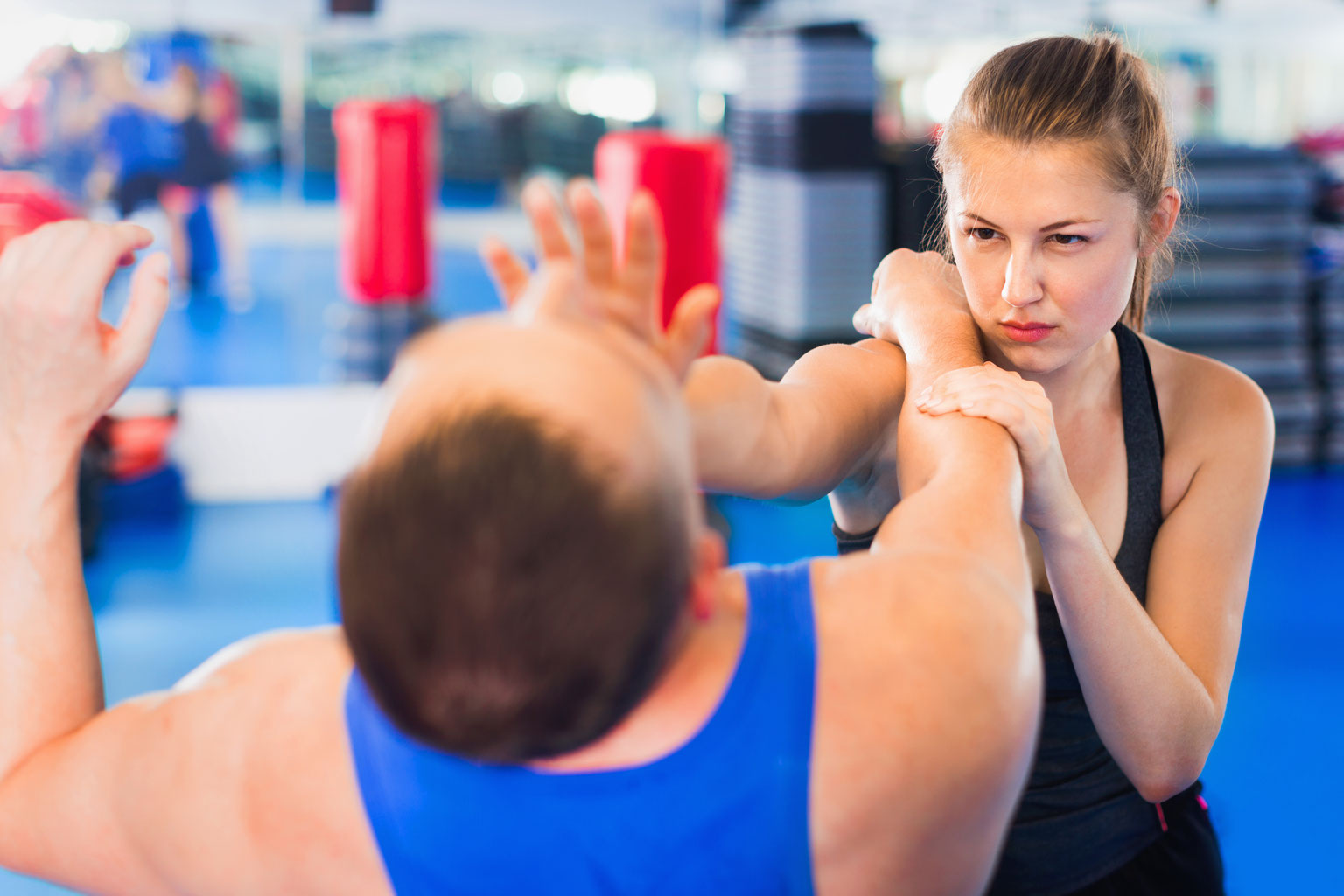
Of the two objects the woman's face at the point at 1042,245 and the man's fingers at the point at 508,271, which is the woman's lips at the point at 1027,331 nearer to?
the woman's face at the point at 1042,245

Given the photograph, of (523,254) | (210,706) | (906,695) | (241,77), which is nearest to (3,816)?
(210,706)

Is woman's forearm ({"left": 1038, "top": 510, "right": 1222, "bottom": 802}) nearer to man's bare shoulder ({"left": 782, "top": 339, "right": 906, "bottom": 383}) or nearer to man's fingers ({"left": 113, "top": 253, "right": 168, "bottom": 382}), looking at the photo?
man's bare shoulder ({"left": 782, "top": 339, "right": 906, "bottom": 383})

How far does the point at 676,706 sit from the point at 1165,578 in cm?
61

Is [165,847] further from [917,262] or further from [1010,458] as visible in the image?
[917,262]

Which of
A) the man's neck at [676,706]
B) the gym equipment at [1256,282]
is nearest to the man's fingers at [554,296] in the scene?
the man's neck at [676,706]

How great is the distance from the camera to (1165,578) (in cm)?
A: 104

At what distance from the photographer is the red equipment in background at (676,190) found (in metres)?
3.61

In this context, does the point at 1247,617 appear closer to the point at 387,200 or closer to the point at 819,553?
the point at 819,553

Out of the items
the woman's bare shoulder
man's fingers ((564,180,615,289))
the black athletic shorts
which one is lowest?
the black athletic shorts

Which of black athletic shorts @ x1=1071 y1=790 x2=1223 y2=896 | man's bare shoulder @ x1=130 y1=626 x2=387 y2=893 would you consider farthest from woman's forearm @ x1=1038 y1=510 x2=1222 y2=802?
man's bare shoulder @ x1=130 y1=626 x2=387 y2=893

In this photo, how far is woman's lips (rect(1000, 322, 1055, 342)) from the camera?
102 cm

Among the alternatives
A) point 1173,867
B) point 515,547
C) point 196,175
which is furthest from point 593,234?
point 196,175

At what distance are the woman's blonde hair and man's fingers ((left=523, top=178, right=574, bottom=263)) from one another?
530mm

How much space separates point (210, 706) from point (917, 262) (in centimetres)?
84
